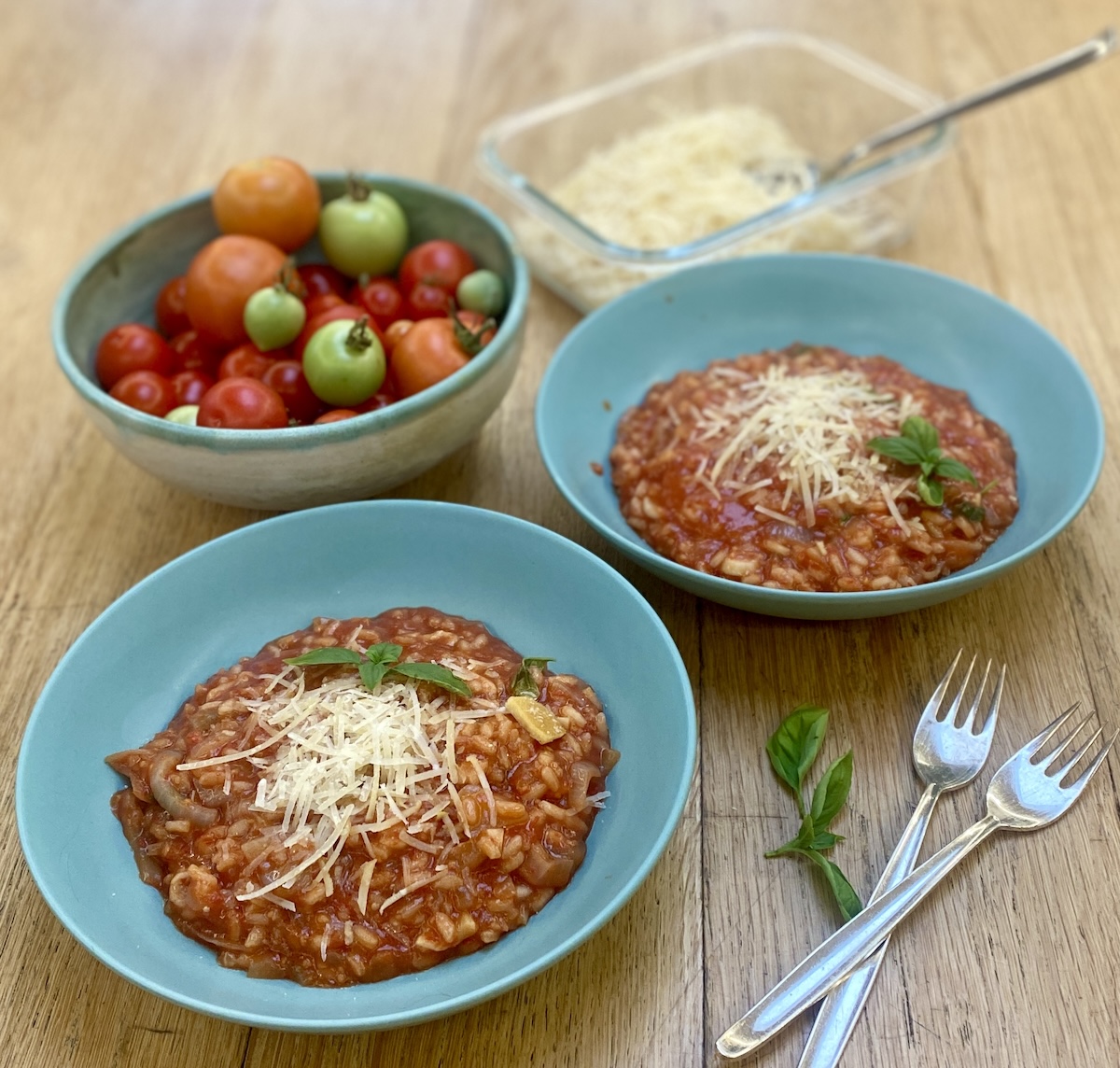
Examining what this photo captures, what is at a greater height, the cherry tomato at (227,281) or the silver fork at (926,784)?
the cherry tomato at (227,281)

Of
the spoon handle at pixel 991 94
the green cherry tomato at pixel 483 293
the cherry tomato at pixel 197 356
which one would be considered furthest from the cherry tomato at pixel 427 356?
the spoon handle at pixel 991 94

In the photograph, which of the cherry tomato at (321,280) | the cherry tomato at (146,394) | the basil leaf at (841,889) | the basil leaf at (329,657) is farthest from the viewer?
the cherry tomato at (321,280)

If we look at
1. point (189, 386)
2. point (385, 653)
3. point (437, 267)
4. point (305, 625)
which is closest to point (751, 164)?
point (437, 267)

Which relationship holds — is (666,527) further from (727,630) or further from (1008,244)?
(1008,244)

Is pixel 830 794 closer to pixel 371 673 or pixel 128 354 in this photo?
pixel 371 673

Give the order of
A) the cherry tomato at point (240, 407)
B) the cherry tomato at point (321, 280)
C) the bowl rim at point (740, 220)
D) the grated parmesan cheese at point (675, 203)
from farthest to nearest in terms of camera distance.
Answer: the grated parmesan cheese at point (675, 203), the bowl rim at point (740, 220), the cherry tomato at point (321, 280), the cherry tomato at point (240, 407)

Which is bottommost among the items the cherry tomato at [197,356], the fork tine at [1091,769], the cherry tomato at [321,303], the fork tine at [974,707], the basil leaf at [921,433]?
the fork tine at [1091,769]

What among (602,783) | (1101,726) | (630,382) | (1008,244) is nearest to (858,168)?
(1008,244)

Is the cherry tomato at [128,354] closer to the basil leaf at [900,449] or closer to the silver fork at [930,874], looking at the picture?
the basil leaf at [900,449]
